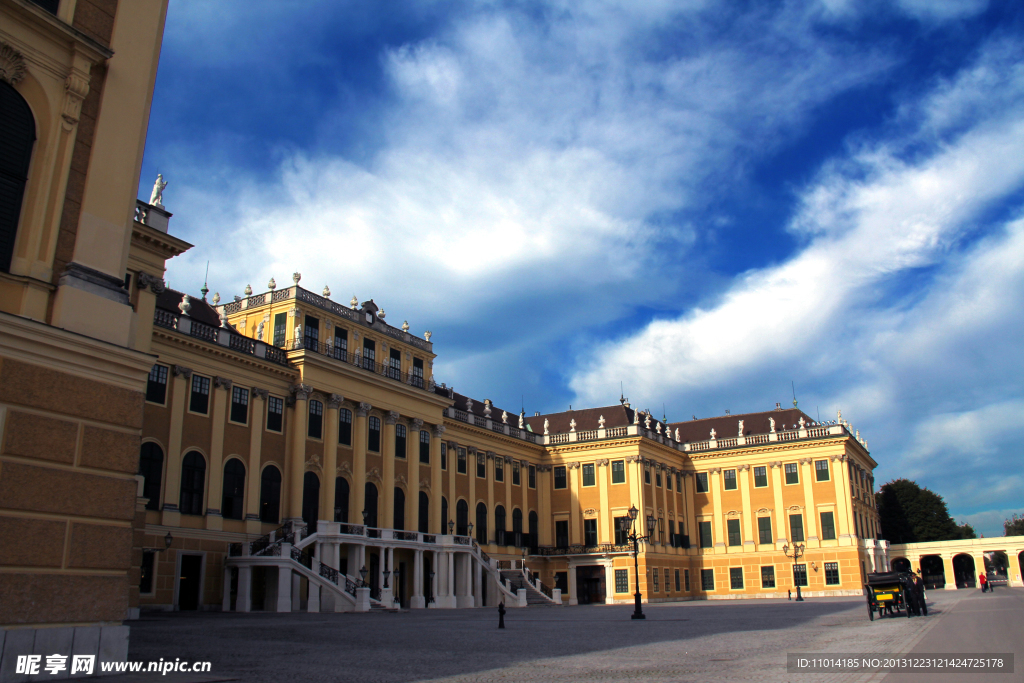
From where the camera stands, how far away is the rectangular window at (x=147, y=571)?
33.3m

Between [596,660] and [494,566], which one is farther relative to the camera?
[494,566]

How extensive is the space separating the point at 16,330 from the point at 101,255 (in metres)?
1.92

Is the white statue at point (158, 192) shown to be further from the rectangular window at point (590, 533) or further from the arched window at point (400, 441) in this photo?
the rectangular window at point (590, 533)

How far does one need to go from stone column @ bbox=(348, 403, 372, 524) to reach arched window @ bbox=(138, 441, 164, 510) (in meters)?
12.2

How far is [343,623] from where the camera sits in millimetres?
25969

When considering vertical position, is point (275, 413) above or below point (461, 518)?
above

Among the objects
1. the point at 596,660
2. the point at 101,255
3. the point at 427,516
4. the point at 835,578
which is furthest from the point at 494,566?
the point at 101,255

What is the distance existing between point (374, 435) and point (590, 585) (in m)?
25.9

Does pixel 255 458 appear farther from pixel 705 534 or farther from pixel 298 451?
pixel 705 534

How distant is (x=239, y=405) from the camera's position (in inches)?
1572

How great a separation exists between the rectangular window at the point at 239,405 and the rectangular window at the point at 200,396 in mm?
1517

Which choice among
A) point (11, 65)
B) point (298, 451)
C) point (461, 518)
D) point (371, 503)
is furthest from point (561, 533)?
point (11, 65)

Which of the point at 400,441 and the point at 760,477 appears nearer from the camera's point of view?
the point at 400,441

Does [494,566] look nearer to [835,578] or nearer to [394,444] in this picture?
[394,444]
